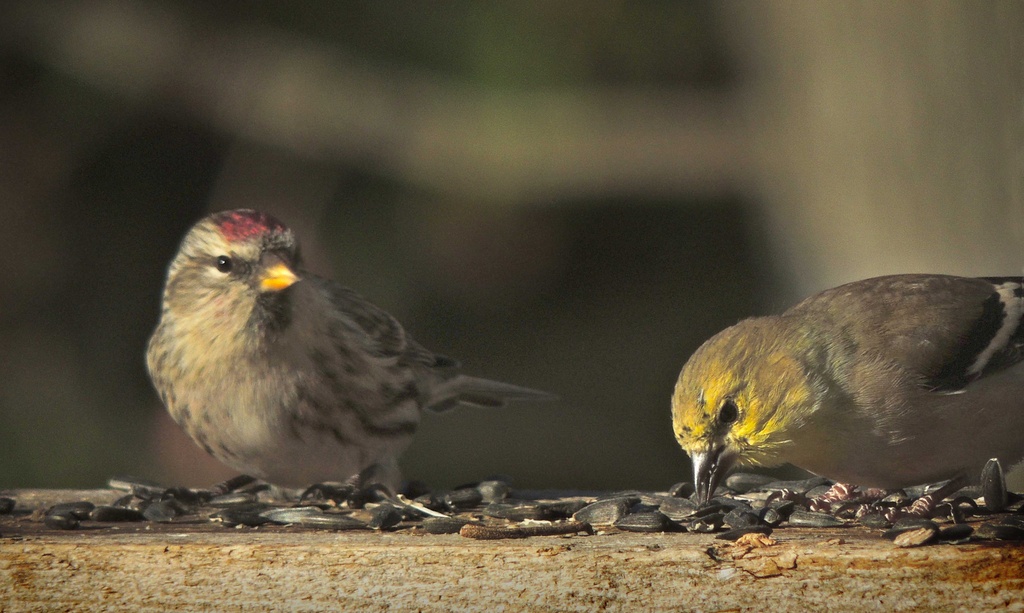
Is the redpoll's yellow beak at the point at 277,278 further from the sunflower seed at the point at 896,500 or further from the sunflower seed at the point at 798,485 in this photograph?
the sunflower seed at the point at 896,500

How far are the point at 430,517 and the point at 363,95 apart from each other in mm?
3389

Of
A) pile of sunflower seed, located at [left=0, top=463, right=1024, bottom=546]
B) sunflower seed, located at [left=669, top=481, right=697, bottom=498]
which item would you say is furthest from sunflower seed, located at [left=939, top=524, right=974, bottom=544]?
sunflower seed, located at [left=669, top=481, right=697, bottom=498]

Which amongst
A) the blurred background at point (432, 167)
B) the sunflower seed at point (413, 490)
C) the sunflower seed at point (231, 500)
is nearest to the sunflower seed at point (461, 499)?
the sunflower seed at point (413, 490)

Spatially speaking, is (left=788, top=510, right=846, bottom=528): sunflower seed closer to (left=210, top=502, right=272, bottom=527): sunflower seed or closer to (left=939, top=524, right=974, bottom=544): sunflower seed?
(left=939, top=524, right=974, bottom=544): sunflower seed

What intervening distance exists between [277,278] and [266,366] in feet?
0.90

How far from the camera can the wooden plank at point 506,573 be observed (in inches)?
86.6

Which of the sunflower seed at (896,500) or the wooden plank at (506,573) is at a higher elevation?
the sunflower seed at (896,500)

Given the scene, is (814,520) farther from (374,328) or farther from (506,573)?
(374,328)

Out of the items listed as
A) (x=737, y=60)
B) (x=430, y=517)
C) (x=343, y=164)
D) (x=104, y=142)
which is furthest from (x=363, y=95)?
(x=430, y=517)

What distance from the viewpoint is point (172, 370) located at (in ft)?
12.1

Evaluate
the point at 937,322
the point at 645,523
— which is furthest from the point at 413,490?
the point at 937,322

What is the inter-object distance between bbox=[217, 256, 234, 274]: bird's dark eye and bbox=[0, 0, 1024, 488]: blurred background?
4.93 ft

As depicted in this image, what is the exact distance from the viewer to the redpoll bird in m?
3.50

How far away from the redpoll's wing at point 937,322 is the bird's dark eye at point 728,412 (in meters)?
0.36
